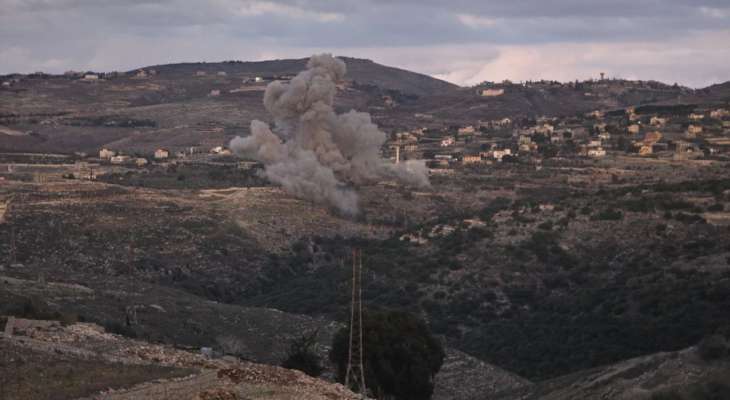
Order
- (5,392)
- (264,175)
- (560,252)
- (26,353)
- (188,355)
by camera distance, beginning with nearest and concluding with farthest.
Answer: (5,392)
(26,353)
(188,355)
(560,252)
(264,175)

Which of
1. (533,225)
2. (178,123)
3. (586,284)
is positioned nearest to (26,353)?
(586,284)

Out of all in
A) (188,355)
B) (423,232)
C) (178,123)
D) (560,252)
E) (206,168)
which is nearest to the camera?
(188,355)

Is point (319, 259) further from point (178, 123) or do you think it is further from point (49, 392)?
point (178, 123)

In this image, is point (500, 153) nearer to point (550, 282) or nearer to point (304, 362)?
point (550, 282)

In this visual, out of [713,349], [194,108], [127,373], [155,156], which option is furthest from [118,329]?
[194,108]

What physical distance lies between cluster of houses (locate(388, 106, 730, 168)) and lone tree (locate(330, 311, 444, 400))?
204ft

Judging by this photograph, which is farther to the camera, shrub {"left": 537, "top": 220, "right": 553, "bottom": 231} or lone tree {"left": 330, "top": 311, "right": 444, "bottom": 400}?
shrub {"left": 537, "top": 220, "right": 553, "bottom": 231}

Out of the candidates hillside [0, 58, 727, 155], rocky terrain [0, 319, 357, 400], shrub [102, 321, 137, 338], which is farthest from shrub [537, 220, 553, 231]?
hillside [0, 58, 727, 155]

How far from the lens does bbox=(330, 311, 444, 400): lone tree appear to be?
36.4 meters

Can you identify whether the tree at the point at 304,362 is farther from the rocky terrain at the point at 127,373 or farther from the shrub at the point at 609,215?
the shrub at the point at 609,215

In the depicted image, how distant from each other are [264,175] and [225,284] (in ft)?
94.0

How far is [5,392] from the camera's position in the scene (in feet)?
78.2

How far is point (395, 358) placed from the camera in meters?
37.0

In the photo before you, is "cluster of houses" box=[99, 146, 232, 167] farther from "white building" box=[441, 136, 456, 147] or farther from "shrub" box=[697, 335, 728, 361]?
"shrub" box=[697, 335, 728, 361]
